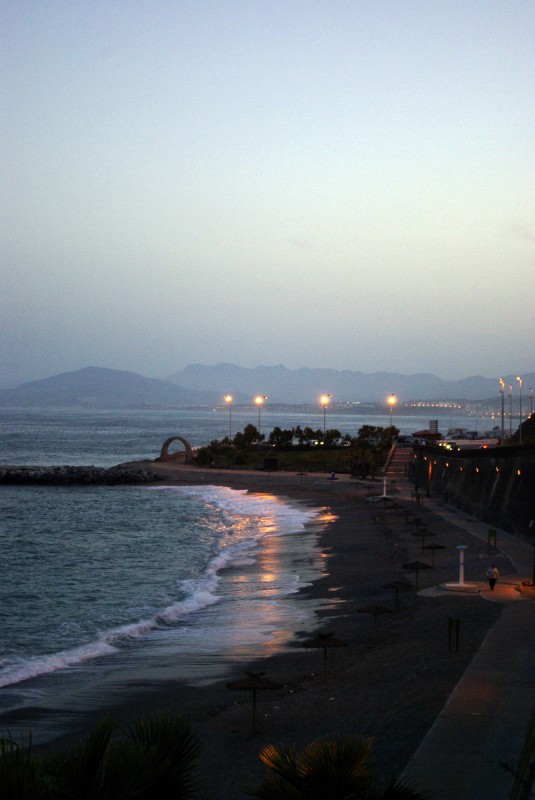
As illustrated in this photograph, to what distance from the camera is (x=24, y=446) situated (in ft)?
412

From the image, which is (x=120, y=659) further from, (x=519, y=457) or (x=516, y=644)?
(x=519, y=457)

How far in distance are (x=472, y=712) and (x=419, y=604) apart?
9.25 metres

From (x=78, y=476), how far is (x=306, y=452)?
1911 cm

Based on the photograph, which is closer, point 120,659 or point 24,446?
point 120,659

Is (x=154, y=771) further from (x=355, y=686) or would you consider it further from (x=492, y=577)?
(x=492, y=577)

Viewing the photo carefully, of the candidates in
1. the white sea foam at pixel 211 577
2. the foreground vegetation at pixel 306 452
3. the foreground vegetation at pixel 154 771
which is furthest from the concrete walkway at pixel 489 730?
the foreground vegetation at pixel 306 452

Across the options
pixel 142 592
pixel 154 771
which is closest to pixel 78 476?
pixel 142 592

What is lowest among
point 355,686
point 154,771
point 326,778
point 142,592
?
point 142,592

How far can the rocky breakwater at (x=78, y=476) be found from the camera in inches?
2603

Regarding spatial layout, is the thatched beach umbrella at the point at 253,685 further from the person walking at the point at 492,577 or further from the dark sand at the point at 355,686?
the person walking at the point at 492,577

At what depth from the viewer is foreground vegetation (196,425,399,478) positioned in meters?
65.5

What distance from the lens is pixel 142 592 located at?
2598cm

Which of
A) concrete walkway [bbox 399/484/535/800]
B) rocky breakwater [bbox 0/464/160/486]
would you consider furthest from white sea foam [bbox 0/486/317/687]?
concrete walkway [bbox 399/484/535/800]

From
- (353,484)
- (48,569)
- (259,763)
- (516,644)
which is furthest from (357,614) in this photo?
(353,484)
